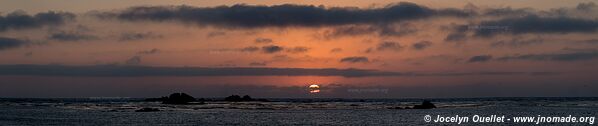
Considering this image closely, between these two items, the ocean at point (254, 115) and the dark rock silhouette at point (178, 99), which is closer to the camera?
the ocean at point (254, 115)

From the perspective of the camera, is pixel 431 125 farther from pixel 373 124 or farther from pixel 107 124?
pixel 107 124

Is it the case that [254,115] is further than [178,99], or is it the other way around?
[178,99]

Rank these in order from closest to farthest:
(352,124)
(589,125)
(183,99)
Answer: (589,125) < (352,124) < (183,99)

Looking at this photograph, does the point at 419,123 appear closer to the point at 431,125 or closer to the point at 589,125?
the point at 431,125

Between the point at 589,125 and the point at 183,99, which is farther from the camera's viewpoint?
the point at 183,99

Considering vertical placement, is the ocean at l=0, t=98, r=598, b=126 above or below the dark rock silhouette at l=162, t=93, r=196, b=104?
below

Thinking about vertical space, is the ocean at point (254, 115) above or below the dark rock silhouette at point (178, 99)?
below

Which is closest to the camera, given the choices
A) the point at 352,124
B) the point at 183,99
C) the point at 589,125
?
the point at 589,125

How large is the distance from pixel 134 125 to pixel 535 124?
37333 mm

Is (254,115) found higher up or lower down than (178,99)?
lower down

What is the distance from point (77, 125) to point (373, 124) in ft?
92.1

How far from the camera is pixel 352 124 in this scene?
7312 cm

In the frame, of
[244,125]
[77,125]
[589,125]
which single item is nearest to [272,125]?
[244,125]

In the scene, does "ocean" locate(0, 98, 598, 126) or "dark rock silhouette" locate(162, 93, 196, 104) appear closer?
"ocean" locate(0, 98, 598, 126)
